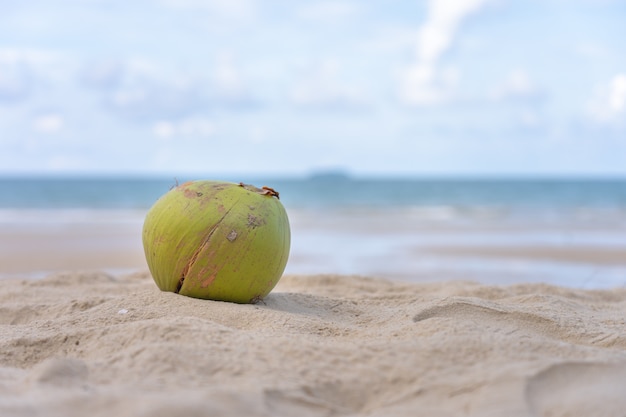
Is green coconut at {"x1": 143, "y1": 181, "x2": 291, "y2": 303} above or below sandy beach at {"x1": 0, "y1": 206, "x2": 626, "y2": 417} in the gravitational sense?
above

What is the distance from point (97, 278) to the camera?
520 centimetres

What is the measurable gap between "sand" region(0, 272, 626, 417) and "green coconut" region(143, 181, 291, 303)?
163 millimetres

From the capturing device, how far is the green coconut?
10.7 ft

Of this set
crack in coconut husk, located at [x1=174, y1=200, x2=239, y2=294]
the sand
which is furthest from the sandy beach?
crack in coconut husk, located at [x1=174, y1=200, x2=239, y2=294]

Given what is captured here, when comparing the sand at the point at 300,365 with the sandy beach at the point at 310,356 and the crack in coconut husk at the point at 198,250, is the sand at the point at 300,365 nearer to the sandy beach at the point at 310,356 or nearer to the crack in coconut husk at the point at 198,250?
the sandy beach at the point at 310,356

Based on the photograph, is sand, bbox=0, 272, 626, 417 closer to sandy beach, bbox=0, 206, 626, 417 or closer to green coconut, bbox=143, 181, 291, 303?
sandy beach, bbox=0, 206, 626, 417

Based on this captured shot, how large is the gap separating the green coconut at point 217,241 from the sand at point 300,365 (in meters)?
0.16

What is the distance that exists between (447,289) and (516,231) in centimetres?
976

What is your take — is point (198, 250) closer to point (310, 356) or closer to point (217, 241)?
point (217, 241)

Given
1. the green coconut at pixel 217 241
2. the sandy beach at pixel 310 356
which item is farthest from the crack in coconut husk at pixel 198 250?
the sandy beach at pixel 310 356

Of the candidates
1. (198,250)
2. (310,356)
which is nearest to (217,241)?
(198,250)

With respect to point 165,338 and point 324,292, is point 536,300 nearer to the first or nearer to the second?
point 324,292

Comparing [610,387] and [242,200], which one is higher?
[242,200]

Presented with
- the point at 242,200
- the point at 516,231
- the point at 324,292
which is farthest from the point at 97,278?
the point at 516,231
